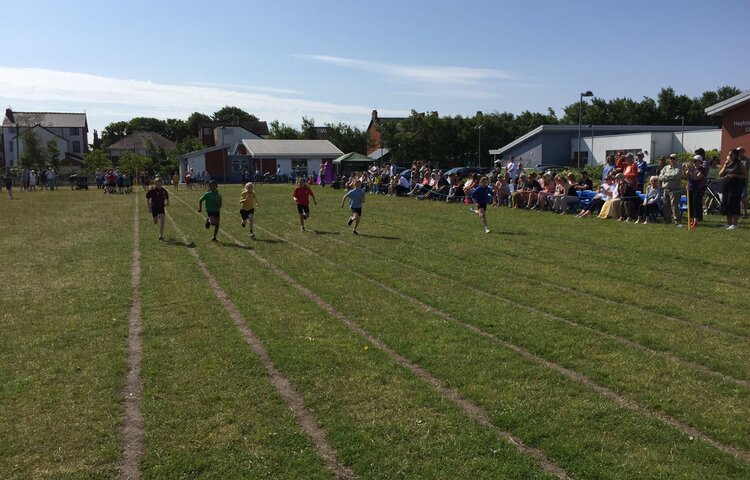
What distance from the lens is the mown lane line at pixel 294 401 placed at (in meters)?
4.17

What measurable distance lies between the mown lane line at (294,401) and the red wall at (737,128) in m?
19.9

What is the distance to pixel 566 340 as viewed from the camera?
668cm

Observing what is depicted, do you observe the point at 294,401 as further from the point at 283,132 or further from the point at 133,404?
the point at 283,132

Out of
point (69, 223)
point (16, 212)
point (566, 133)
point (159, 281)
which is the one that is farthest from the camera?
point (566, 133)

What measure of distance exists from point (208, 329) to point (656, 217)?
14.4 meters

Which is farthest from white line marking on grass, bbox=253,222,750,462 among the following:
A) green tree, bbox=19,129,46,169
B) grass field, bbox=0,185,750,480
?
green tree, bbox=19,129,46,169

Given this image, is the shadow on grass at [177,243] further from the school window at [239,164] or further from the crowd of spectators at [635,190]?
the school window at [239,164]

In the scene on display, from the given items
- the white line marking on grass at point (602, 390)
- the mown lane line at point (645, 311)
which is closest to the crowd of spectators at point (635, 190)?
the mown lane line at point (645, 311)

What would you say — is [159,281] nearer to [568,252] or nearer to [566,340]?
[566,340]

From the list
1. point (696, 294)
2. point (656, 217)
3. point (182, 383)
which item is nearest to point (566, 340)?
point (696, 294)

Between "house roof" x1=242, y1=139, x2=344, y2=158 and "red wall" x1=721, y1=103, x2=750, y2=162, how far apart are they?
1710 inches

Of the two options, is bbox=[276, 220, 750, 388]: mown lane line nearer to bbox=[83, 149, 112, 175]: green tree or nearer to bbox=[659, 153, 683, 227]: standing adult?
bbox=[659, 153, 683, 227]: standing adult

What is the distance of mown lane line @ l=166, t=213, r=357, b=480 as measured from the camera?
13.7 ft

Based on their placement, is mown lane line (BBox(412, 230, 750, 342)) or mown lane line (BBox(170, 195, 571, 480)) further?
mown lane line (BBox(412, 230, 750, 342))
